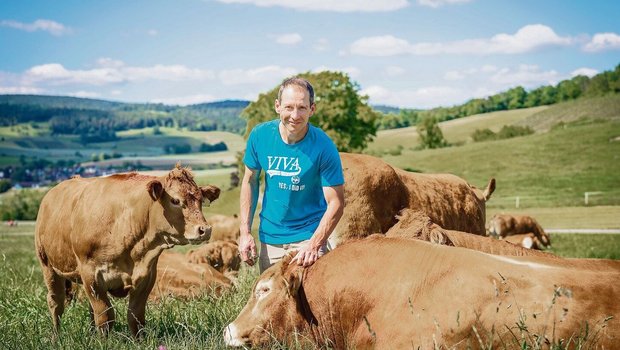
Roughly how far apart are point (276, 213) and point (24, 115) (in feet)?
673

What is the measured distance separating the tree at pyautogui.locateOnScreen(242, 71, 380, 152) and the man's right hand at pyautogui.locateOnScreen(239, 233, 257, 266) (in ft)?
151

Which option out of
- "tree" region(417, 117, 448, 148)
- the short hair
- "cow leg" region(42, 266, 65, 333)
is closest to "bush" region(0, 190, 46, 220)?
"cow leg" region(42, 266, 65, 333)

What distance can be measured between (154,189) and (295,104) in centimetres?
176

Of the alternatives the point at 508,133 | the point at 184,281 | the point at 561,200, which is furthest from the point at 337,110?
the point at 508,133

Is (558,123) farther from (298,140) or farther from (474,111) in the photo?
(298,140)

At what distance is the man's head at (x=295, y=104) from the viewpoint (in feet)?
18.7

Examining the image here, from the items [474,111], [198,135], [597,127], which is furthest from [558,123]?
[198,135]

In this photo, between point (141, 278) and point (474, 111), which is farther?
point (474, 111)

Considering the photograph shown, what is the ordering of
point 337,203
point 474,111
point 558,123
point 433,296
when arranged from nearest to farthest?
point 433,296, point 337,203, point 558,123, point 474,111

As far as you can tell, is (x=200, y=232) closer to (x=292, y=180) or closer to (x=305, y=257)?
(x=292, y=180)

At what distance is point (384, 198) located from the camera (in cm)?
821

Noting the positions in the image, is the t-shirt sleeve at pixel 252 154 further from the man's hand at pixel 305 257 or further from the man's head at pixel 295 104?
the man's hand at pixel 305 257

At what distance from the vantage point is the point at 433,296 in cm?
478

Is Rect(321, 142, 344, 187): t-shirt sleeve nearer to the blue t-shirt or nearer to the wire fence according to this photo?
the blue t-shirt
